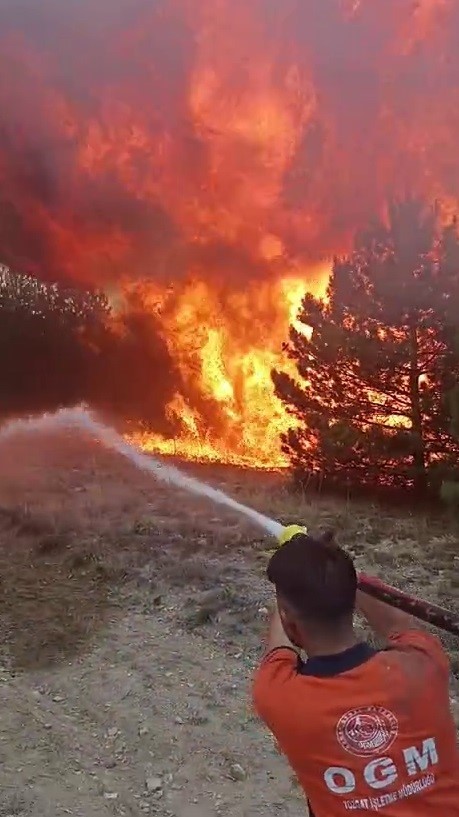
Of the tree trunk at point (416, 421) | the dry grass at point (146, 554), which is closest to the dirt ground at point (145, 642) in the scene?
the dry grass at point (146, 554)

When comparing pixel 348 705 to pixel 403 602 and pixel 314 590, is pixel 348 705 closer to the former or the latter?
pixel 314 590

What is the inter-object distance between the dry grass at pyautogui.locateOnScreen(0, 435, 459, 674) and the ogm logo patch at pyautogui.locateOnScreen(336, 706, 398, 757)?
442cm

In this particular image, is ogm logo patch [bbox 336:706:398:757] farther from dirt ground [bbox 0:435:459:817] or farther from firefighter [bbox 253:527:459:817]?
dirt ground [bbox 0:435:459:817]

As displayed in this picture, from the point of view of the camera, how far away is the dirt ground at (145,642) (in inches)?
167

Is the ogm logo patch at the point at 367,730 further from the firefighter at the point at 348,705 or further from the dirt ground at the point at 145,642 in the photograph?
the dirt ground at the point at 145,642

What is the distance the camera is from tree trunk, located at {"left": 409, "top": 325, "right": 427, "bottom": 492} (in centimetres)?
1208

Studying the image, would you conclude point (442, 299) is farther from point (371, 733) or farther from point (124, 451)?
point (371, 733)

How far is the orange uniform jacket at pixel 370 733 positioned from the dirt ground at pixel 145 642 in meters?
2.63

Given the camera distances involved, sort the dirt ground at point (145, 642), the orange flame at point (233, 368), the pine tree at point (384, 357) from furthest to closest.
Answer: the orange flame at point (233, 368)
the pine tree at point (384, 357)
the dirt ground at point (145, 642)

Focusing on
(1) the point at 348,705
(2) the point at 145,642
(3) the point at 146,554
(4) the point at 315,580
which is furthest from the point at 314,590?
(3) the point at 146,554

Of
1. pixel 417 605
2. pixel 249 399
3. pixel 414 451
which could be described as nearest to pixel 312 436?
pixel 414 451

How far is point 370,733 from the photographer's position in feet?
5.68

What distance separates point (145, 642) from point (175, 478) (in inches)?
260

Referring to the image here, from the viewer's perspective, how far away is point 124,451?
15.9 m
